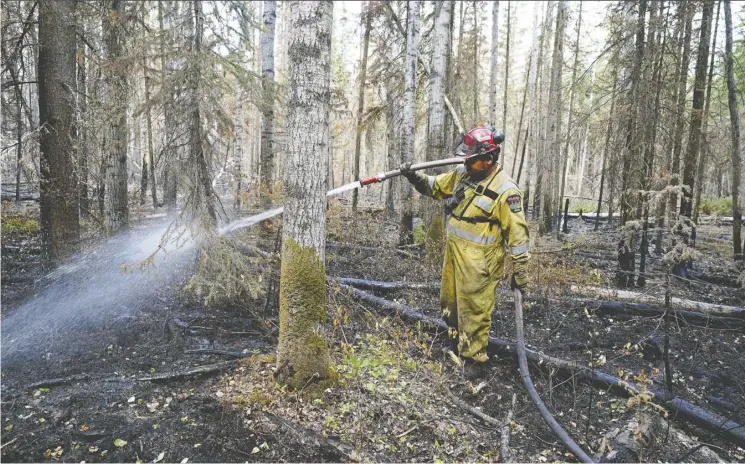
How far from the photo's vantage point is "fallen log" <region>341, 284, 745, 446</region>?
3.41 m

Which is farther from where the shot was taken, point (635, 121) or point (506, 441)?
point (635, 121)

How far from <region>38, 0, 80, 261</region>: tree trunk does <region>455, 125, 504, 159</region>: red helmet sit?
230 inches

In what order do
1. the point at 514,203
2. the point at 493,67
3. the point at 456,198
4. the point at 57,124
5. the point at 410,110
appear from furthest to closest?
1. the point at 493,67
2. the point at 410,110
3. the point at 57,124
4. the point at 456,198
5. the point at 514,203

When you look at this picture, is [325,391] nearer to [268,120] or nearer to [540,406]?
[540,406]

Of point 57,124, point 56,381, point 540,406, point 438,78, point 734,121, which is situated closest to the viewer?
point 540,406

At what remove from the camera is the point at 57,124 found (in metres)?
6.06

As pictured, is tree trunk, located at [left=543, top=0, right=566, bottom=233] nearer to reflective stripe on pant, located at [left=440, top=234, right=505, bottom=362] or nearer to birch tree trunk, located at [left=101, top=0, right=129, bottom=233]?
reflective stripe on pant, located at [left=440, top=234, right=505, bottom=362]

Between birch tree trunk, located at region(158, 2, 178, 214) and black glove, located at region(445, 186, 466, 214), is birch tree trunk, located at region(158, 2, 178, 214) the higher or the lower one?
the higher one

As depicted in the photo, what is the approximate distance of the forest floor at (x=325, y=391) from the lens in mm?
3080

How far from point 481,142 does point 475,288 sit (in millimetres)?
1606

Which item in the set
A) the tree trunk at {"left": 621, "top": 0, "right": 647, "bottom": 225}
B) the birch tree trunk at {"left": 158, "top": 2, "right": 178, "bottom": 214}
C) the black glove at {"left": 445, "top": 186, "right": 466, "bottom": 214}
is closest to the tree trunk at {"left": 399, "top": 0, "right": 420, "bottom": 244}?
the tree trunk at {"left": 621, "top": 0, "right": 647, "bottom": 225}

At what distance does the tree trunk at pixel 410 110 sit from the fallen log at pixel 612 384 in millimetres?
4387

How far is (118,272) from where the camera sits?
6352 millimetres

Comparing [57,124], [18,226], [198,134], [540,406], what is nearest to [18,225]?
[18,226]
